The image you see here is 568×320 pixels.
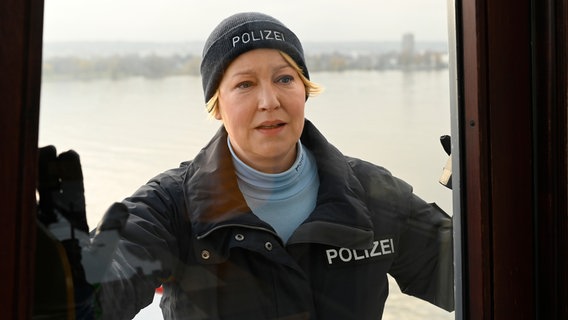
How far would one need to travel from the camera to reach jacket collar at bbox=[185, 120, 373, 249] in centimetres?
139

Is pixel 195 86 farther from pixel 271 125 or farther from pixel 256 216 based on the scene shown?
pixel 256 216

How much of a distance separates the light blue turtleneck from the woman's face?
0.02 metres

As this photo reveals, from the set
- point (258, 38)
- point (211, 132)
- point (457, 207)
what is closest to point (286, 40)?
point (258, 38)

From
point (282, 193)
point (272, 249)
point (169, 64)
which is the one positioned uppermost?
point (169, 64)

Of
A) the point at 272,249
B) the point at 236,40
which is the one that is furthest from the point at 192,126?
the point at 272,249

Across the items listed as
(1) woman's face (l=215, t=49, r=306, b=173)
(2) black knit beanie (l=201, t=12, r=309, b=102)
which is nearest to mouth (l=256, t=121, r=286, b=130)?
(1) woman's face (l=215, t=49, r=306, b=173)

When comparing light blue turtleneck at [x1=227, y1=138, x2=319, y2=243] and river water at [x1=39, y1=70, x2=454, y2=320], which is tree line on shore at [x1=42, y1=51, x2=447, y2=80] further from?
light blue turtleneck at [x1=227, y1=138, x2=319, y2=243]

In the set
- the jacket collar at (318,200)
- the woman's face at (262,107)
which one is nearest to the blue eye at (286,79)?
the woman's face at (262,107)

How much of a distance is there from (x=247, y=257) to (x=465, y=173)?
1.55 ft

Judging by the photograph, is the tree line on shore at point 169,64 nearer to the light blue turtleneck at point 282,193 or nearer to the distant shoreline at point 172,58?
the distant shoreline at point 172,58

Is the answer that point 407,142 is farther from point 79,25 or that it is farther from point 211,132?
point 79,25

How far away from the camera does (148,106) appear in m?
1.31

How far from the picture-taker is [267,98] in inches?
55.0

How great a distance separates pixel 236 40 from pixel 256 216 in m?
0.34
